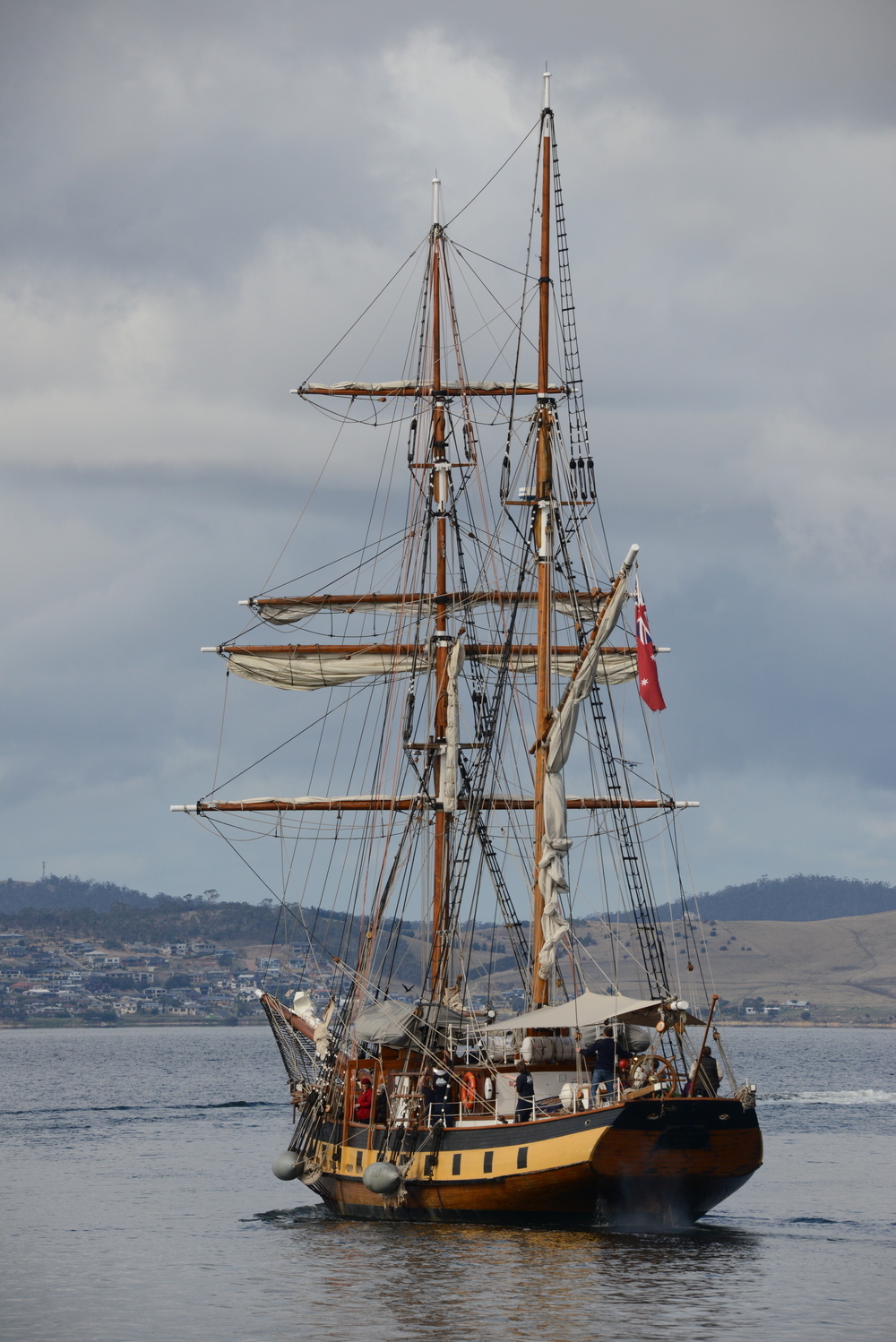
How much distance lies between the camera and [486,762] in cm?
5316

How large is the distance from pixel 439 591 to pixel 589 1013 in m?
22.6

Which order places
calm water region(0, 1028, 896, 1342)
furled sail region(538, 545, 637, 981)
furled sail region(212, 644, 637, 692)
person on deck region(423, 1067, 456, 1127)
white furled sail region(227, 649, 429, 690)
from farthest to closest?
white furled sail region(227, 649, 429, 690) → furled sail region(212, 644, 637, 692) → furled sail region(538, 545, 637, 981) → person on deck region(423, 1067, 456, 1127) → calm water region(0, 1028, 896, 1342)

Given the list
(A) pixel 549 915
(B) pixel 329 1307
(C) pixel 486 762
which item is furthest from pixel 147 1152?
(B) pixel 329 1307

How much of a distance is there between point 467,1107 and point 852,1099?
247 ft

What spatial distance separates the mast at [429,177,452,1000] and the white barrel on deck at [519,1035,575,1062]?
11511 mm

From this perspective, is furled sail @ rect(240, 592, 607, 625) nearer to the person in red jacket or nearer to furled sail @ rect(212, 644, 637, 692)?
furled sail @ rect(212, 644, 637, 692)

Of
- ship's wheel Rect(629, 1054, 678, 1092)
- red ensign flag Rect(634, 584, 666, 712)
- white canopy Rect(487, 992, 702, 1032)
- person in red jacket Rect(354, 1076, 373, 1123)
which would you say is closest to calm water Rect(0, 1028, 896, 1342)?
person in red jacket Rect(354, 1076, 373, 1123)

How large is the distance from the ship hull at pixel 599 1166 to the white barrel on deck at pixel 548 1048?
8.39 feet

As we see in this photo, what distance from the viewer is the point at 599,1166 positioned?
129 ft

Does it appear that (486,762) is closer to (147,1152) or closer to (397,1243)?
(397,1243)

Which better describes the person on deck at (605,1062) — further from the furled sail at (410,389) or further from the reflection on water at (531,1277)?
the furled sail at (410,389)

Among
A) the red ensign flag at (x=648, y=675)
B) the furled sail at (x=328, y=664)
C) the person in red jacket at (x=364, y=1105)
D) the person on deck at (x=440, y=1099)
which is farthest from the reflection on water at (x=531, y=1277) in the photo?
the furled sail at (x=328, y=664)

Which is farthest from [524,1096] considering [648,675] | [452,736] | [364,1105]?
[452,736]

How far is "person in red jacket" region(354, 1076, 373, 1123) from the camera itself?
47.7m
